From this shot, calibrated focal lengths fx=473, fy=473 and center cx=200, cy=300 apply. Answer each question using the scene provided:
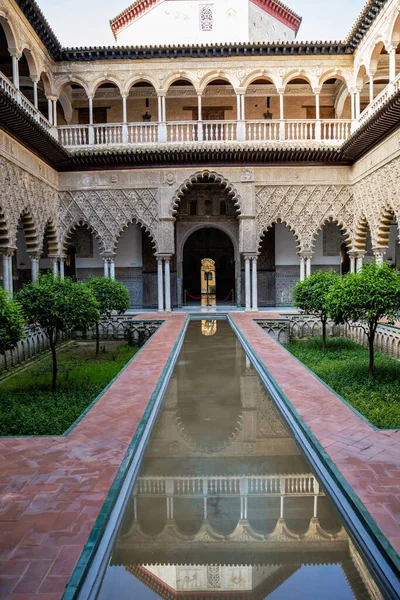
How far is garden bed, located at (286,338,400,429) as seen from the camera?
5.40 metres

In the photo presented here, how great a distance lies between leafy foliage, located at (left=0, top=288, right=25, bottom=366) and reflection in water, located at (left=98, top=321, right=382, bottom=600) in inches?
75.7

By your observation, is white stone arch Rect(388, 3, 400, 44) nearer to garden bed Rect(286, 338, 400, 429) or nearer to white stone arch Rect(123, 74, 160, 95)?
white stone arch Rect(123, 74, 160, 95)

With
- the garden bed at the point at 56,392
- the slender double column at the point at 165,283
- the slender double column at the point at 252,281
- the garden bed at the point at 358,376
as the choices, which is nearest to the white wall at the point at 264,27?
the slender double column at the point at 252,281

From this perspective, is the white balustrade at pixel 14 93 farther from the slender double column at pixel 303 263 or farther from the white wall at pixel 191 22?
the slender double column at pixel 303 263

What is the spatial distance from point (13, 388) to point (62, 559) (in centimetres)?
497

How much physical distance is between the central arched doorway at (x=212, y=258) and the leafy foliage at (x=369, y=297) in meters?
12.6

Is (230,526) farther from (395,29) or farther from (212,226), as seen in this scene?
(212,226)

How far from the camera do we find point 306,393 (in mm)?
5730

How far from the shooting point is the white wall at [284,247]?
17641 millimetres

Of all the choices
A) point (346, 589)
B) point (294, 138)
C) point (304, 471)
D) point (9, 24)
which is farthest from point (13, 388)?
point (294, 138)

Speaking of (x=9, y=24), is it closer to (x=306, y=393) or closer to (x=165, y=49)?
(x=165, y=49)

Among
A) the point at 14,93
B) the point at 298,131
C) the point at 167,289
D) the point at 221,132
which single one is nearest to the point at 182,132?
the point at 221,132

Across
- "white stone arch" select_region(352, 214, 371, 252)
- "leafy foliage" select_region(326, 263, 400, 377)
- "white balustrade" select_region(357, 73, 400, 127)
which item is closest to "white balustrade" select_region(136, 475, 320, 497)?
"leafy foliage" select_region(326, 263, 400, 377)

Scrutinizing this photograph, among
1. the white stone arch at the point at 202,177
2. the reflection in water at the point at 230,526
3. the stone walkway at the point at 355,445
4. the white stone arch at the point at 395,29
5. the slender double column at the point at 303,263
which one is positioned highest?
the white stone arch at the point at 395,29
